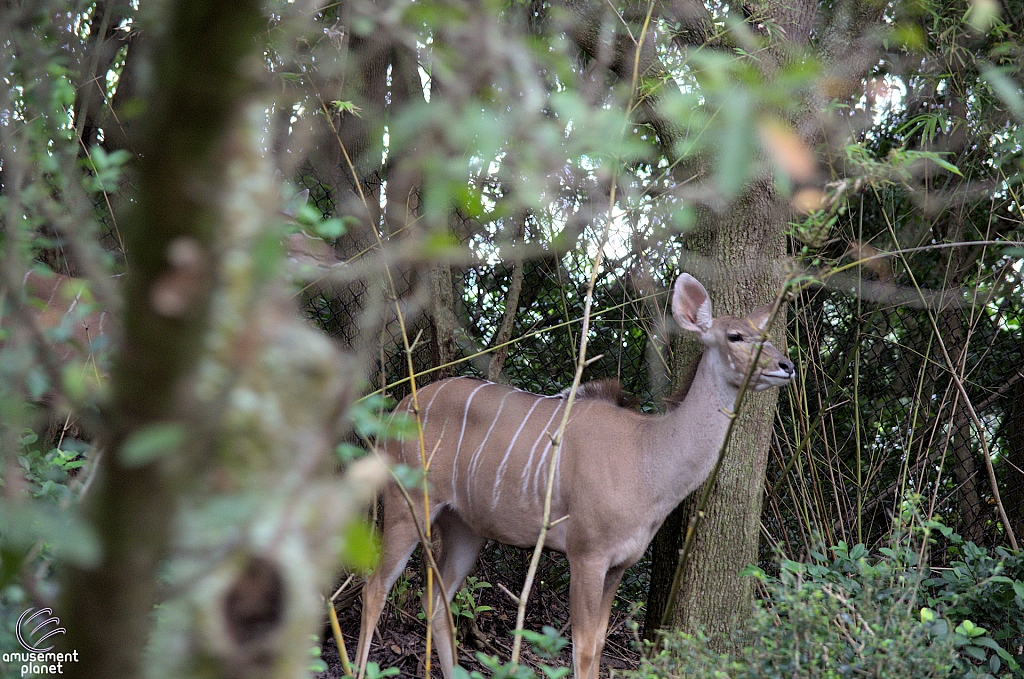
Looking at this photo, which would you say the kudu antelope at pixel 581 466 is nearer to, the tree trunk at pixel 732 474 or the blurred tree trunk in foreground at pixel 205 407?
the tree trunk at pixel 732 474

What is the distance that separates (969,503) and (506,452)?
7.75 feet

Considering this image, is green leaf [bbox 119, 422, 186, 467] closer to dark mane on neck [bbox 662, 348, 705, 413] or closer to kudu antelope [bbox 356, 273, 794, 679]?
kudu antelope [bbox 356, 273, 794, 679]

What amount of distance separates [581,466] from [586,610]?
495mm

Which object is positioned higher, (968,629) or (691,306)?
(691,306)

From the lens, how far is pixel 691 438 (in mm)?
3104

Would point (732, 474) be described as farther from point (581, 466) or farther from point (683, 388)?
point (581, 466)

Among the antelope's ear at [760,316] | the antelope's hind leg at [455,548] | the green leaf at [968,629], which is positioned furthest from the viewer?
the antelope's hind leg at [455,548]

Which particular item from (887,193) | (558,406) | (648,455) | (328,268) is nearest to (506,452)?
(558,406)

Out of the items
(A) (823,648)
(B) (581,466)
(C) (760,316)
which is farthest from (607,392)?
(A) (823,648)

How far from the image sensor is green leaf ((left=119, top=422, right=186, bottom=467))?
542 millimetres

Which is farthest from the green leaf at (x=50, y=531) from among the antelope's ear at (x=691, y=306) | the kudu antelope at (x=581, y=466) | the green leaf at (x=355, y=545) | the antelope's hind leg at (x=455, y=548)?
the antelope's hind leg at (x=455, y=548)

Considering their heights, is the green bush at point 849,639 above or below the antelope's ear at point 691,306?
below

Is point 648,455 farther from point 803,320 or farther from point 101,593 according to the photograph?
point 101,593

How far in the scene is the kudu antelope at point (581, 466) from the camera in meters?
3.00
